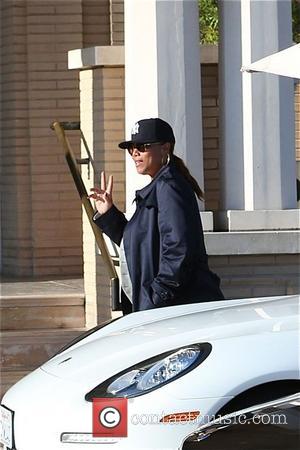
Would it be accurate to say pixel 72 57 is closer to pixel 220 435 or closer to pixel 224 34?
pixel 224 34

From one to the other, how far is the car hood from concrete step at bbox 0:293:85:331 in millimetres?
3589

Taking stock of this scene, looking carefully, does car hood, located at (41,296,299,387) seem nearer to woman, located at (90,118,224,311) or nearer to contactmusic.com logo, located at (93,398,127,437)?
contactmusic.com logo, located at (93,398,127,437)

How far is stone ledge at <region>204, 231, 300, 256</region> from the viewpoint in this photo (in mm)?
8203

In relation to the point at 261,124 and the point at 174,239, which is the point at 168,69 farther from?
the point at 174,239

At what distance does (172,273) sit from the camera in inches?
240

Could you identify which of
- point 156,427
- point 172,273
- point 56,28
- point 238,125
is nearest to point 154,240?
point 172,273

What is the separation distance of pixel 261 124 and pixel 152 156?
6.71 feet

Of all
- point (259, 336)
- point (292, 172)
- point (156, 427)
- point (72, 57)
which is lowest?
point (156, 427)

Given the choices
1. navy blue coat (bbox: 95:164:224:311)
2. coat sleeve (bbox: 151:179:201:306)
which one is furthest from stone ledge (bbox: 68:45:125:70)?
coat sleeve (bbox: 151:179:201:306)

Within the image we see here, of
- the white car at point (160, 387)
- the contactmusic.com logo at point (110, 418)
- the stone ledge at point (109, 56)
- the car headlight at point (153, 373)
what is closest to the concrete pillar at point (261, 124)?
the stone ledge at point (109, 56)

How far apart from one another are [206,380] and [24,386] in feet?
3.18

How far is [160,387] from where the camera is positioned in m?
4.83

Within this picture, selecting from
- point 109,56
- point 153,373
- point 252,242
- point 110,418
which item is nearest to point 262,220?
point 252,242

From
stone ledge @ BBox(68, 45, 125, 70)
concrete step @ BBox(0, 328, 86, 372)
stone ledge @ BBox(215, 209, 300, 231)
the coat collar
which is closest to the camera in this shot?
the coat collar
